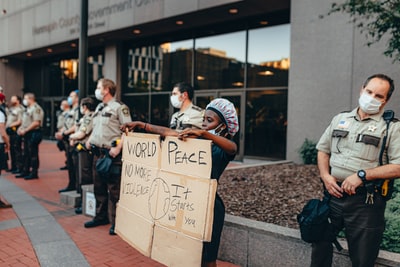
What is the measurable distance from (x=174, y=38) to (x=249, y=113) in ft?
16.5

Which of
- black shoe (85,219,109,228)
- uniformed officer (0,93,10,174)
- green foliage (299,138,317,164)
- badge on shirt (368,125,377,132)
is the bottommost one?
black shoe (85,219,109,228)

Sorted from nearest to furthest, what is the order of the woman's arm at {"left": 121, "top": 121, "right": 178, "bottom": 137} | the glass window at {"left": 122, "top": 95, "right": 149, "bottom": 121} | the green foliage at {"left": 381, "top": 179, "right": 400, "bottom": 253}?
the woman's arm at {"left": 121, "top": 121, "right": 178, "bottom": 137}, the green foliage at {"left": 381, "top": 179, "right": 400, "bottom": 253}, the glass window at {"left": 122, "top": 95, "right": 149, "bottom": 121}

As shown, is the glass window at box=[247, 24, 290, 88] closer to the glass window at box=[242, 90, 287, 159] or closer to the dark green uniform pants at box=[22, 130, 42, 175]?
the glass window at box=[242, 90, 287, 159]

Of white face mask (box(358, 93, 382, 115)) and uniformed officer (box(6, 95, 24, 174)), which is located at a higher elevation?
white face mask (box(358, 93, 382, 115))

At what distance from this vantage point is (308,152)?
9781 mm

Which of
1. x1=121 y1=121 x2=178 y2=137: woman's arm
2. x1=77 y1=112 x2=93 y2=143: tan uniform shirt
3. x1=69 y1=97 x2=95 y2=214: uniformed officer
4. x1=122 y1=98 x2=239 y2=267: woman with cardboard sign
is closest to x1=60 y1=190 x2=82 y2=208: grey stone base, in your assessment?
x1=69 y1=97 x2=95 y2=214: uniformed officer

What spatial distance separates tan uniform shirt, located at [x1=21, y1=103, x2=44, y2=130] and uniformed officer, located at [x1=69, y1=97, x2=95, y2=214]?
9.03 feet

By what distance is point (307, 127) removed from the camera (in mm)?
10266

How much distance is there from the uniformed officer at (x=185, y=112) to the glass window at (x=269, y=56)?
323 inches

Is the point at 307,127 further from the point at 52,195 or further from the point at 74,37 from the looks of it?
the point at 74,37

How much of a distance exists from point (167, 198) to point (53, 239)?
238 cm

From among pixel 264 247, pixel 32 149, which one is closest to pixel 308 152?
pixel 264 247

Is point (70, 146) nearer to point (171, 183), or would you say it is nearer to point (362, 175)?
point (171, 183)

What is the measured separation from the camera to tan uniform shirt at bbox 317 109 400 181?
262 cm
